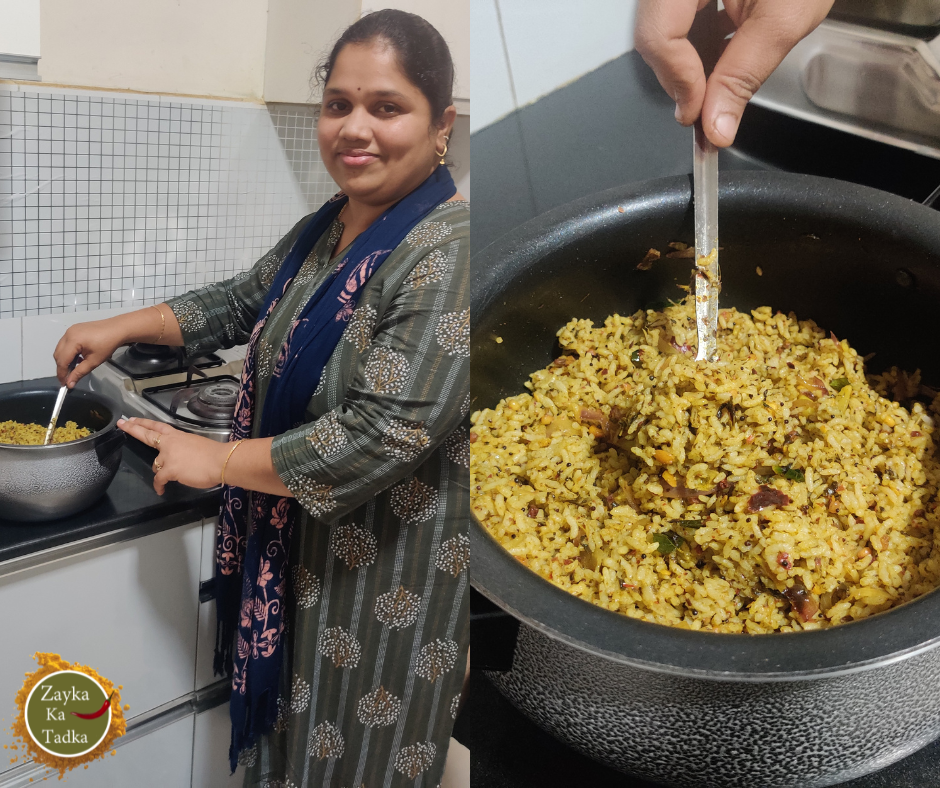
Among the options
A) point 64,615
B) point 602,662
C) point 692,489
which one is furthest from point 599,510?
point 64,615

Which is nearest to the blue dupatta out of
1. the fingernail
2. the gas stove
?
A: the gas stove

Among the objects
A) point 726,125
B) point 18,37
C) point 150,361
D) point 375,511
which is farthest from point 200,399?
point 726,125

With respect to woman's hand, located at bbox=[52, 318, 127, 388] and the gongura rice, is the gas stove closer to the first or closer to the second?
woman's hand, located at bbox=[52, 318, 127, 388]

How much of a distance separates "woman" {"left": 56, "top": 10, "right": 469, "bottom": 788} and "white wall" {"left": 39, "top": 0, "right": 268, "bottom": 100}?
194 mm

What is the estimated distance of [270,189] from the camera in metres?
0.81

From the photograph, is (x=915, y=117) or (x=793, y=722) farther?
(x=915, y=117)

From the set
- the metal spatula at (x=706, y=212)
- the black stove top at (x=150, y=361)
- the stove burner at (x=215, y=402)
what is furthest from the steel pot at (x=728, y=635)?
the black stove top at (x=150, y=361)

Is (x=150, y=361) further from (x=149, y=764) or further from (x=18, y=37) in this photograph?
(x=149, y=764)

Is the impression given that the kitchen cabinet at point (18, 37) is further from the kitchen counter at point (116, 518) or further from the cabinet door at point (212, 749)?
the cabinet door at point (212, 749)

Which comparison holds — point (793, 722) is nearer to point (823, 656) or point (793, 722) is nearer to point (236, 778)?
point (823, 656)

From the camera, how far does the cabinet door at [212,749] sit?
982mm

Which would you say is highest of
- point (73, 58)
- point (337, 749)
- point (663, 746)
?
point (73, 58)

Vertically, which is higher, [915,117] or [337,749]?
[915,117]

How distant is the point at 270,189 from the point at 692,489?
56cm
